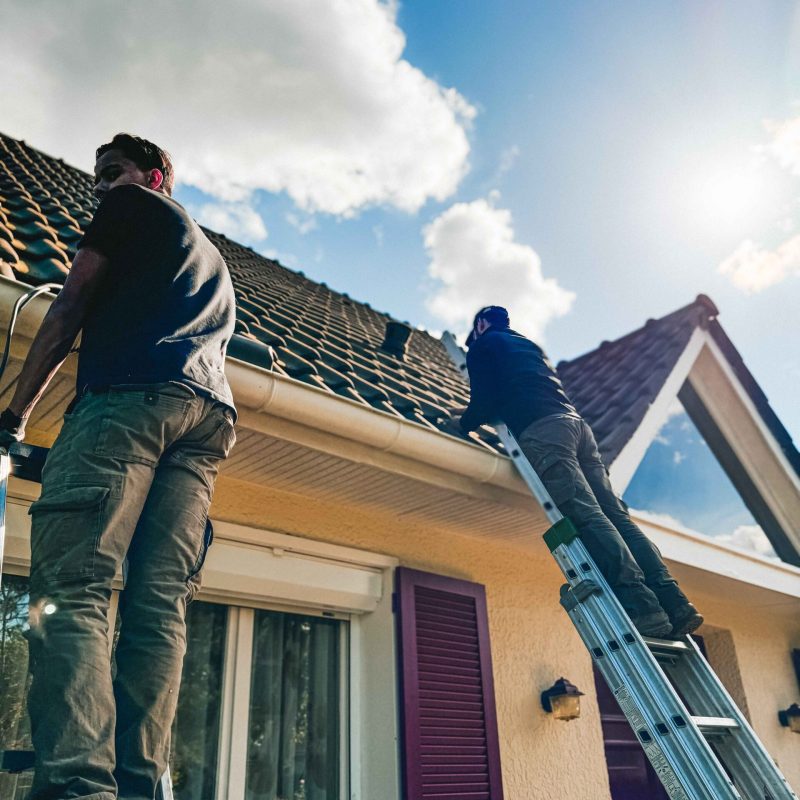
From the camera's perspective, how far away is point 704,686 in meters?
2.69

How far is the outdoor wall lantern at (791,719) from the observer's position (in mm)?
5902

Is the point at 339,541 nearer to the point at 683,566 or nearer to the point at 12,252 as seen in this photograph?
the point at 12,252

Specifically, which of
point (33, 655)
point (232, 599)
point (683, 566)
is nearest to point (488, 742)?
point (232, 599)

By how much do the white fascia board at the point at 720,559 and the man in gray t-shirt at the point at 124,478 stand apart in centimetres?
346

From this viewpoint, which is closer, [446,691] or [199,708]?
[199,708]

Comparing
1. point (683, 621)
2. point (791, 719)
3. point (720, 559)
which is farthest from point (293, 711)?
point (791, 719)

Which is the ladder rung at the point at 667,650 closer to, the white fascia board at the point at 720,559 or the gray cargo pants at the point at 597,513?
the gray cargo pants at the point at 597,513

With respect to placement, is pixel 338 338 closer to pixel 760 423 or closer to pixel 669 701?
pixel 669 701

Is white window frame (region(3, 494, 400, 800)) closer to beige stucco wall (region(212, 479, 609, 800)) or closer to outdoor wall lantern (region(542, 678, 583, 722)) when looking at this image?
beige stucco wall (region(212, 479, 609, 800))

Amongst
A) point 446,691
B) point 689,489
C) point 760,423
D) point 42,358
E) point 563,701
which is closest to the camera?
point 42,358

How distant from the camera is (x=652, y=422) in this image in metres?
5.14

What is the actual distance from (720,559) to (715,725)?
3.19 meters

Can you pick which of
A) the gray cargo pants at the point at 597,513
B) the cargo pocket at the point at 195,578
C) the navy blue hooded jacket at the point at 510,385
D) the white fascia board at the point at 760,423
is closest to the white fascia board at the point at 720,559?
the white fascia board at the point at 760,423

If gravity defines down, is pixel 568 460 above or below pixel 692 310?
below
